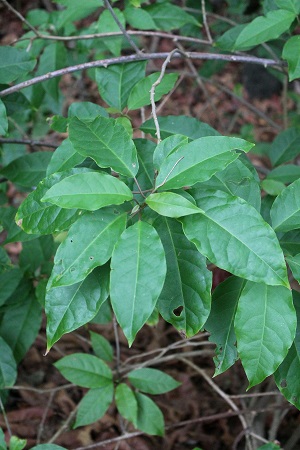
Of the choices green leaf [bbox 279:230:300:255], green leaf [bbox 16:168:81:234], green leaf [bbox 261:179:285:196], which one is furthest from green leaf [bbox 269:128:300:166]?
green leaf [bbox 16:168:81:234]

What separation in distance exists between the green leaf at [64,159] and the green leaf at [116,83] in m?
0.42

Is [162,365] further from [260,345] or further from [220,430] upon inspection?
[260,345]

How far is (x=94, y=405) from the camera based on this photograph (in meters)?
2.51

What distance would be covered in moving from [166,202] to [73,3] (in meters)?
1.47

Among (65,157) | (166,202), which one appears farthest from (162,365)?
(166,202)

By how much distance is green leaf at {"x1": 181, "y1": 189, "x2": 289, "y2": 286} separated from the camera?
136cm

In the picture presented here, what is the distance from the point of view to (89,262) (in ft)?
4.62

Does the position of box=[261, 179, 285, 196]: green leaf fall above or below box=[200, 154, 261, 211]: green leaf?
below

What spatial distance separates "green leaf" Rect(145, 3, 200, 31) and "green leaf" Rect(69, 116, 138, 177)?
1257 mm

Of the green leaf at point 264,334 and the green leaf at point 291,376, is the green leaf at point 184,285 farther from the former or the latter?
the green leaf at point 291,376

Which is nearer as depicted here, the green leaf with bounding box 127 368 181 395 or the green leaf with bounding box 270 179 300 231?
the green leaf with bounding box 270 179 300 231

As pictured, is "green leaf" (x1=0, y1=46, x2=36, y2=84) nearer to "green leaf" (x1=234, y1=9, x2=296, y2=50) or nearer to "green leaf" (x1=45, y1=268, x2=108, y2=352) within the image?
"green leaf" (x1=234, y1=9, x2=296, y2=50)

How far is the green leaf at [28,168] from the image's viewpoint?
2332mm

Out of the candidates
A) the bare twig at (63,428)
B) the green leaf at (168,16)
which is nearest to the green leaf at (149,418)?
the bare twig at (63,428)
